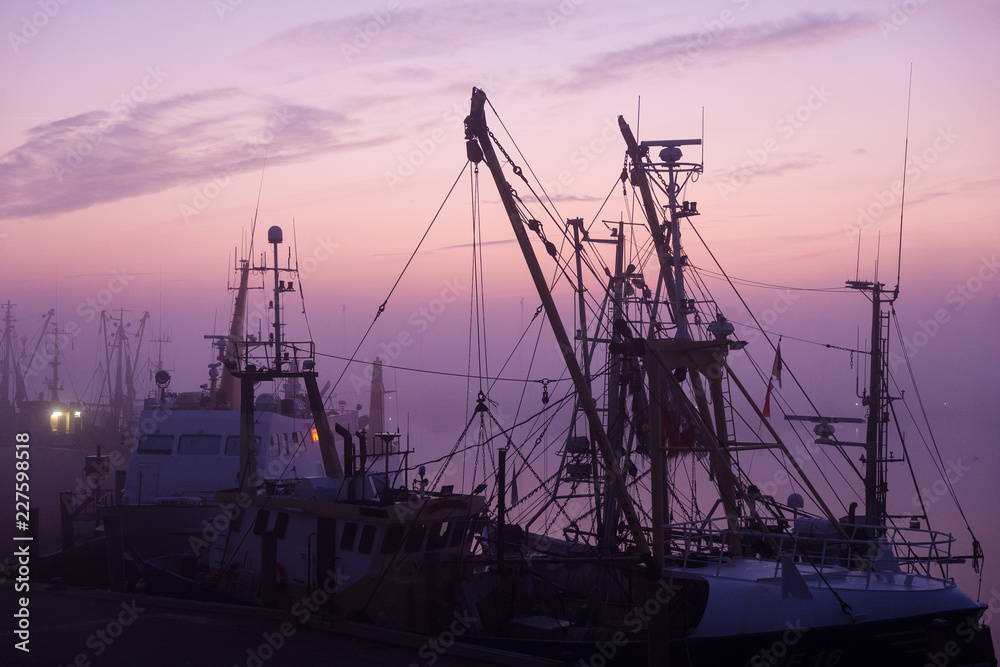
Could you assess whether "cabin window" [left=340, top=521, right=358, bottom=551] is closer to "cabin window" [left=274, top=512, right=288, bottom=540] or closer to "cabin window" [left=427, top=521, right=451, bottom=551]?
"cabin window" [left=427, top=521, right=451, bottom=551]

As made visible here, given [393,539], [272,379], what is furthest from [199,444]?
[393,539]

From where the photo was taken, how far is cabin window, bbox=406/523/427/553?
19172 millimetres

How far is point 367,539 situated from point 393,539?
1.80ft

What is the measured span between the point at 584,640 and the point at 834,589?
4655 millimetres

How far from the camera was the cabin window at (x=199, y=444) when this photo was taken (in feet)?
101

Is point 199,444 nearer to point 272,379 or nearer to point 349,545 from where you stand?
point 272,379

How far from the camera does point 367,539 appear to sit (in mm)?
19016

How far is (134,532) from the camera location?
2727 centimetres

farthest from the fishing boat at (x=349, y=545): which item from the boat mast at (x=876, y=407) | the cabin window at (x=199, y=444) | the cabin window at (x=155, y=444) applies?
the boat mast at (x=876, y=407)

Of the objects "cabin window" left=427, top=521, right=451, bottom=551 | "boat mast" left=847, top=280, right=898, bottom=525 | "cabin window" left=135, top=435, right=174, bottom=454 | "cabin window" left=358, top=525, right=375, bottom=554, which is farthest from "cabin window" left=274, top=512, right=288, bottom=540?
"boat mast" left=847, top=280, right=898, bottom=525

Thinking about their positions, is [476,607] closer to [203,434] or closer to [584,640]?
[584,640]

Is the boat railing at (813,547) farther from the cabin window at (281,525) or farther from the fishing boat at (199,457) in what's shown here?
the fishing boat at (199,457)

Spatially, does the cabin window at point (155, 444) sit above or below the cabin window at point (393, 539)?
above

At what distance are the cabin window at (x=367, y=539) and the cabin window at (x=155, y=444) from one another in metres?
14.5
